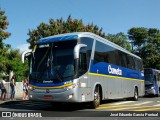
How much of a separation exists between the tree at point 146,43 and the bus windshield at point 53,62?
222ft

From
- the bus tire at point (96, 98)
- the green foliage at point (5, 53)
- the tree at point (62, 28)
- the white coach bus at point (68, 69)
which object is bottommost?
the bus tire at point (96, 98)

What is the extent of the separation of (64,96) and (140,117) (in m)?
3.78

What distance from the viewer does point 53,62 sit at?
16.1 meters

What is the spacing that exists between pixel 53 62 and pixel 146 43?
244 feet

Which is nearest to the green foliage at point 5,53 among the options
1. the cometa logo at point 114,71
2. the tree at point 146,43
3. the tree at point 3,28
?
the tree at point 3,28

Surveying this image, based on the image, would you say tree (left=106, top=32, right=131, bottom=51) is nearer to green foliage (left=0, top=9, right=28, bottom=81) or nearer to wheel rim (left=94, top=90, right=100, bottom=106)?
green foliage (left=0, top=9, right=28, bottom=81)

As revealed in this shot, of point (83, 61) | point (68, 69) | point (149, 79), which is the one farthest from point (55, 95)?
point (149, 79)

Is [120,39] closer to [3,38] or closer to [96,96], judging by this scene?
[3,38]

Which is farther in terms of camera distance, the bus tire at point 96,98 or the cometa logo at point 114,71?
the cometa logo at point 114,71

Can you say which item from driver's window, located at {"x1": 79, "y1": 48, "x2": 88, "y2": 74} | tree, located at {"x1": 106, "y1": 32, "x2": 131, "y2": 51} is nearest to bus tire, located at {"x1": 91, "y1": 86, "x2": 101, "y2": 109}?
driver's window, located at {"x1": 79, "y1": 48, "x2": 88, "y2": 74}

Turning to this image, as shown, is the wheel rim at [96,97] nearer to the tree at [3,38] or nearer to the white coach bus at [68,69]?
the white coach bus at [68,69]

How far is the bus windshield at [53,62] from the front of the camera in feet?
52.0

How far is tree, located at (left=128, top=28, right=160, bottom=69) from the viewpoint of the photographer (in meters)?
83.8

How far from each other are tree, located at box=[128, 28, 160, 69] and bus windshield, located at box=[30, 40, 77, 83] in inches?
2669
